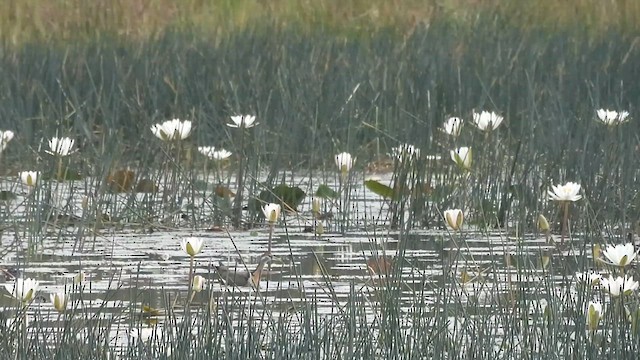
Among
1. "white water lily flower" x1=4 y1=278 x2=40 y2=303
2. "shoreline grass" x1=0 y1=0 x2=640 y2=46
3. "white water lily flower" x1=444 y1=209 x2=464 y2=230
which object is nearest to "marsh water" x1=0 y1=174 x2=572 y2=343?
"white water lily flower" x1=444 y1=209 x2=464 y2=230

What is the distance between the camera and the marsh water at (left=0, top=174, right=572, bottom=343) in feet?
11.9

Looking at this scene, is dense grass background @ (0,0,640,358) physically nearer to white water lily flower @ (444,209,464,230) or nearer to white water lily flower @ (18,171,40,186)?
white water lily flower @ (444,209,464,230)

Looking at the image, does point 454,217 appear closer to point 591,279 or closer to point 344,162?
point 591,279

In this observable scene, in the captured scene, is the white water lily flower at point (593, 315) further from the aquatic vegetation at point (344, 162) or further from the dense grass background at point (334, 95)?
the aquatic vegetation at point (344, 162)

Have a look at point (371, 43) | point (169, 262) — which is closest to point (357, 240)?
point (169, 262)

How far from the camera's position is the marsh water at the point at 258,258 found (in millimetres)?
3627

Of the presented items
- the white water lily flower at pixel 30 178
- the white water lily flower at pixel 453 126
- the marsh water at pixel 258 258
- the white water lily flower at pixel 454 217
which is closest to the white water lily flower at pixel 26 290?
the marsh water at pixel 258 258

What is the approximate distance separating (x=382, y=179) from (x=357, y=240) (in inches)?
63.7

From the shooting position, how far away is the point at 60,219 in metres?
5.13

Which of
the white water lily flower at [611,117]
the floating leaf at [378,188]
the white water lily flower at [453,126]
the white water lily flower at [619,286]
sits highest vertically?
the white water lily flower at [611,117]

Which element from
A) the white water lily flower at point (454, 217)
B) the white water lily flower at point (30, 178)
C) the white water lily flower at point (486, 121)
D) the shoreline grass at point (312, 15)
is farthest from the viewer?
the shoreline grass at point (312, 15)

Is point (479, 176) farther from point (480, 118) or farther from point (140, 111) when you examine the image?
point (140, 111)

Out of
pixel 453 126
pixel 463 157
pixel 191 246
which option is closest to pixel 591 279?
pixel 191 246

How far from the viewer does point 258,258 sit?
4.32 m
